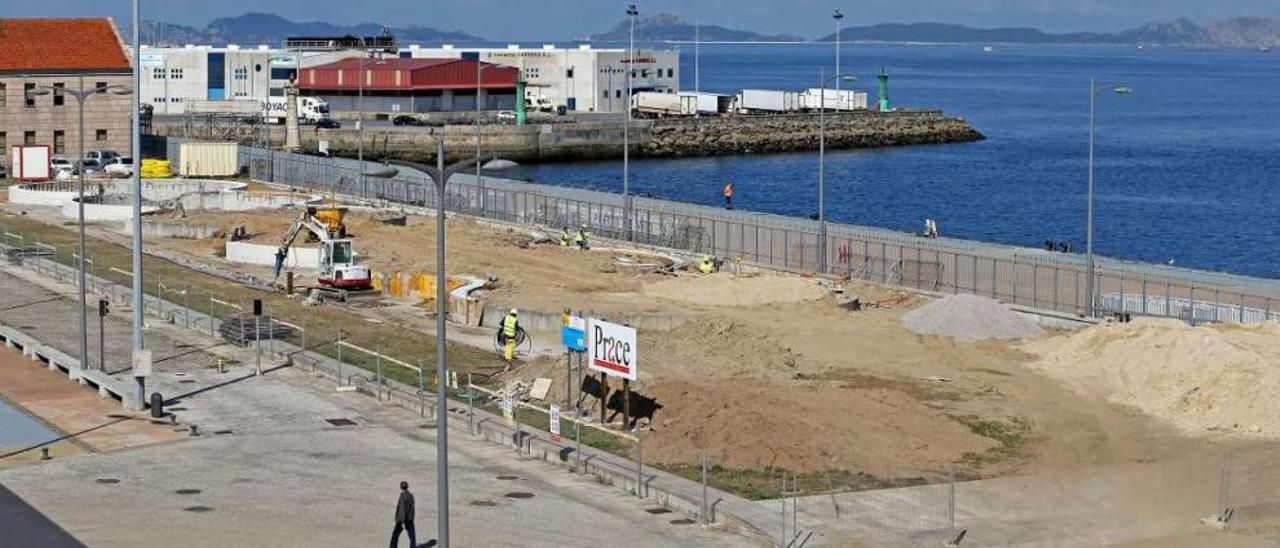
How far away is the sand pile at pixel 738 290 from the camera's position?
62.0 metres

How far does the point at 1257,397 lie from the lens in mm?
42875

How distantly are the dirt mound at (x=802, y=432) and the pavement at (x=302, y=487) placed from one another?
2.84 metres

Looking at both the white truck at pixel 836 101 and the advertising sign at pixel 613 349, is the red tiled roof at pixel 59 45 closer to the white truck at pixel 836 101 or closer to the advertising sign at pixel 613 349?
the advertising sign at pixel 613 349

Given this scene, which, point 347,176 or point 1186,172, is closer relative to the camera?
point 347,176

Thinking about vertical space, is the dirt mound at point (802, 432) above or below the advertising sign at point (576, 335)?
below

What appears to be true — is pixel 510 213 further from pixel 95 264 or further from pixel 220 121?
pixel 220 121

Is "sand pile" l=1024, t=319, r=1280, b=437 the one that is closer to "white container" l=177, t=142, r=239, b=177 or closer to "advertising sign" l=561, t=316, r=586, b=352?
"advertising sign" l=561, t=316, r=586, b=352

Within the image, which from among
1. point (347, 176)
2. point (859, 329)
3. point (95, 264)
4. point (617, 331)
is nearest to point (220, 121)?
point (347, 176)

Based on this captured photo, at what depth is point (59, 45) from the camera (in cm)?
10731

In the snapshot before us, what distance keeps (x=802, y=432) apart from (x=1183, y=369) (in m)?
10.5

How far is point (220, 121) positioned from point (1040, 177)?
57.9m

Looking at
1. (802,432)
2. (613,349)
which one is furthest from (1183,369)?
(613,349)

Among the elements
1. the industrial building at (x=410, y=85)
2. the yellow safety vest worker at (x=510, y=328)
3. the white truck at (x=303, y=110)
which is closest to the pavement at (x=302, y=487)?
the yellow safety vest worker at (x=510, y=328)

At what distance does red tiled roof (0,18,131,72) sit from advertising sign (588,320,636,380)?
234ft
